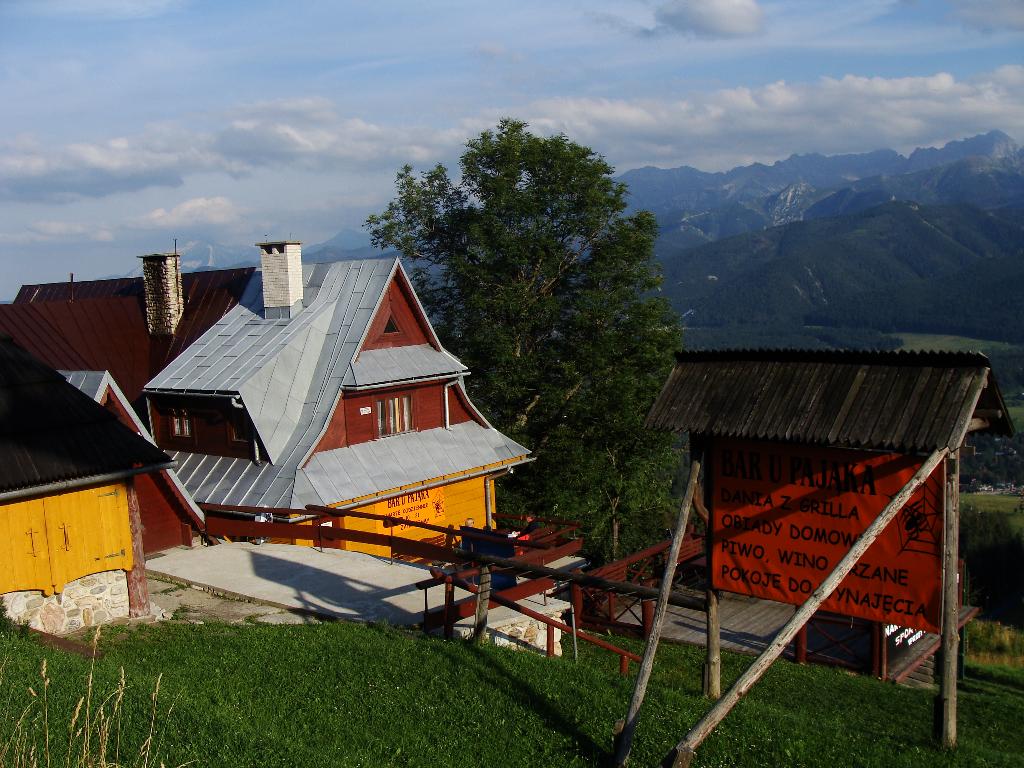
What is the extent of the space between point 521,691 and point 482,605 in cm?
198

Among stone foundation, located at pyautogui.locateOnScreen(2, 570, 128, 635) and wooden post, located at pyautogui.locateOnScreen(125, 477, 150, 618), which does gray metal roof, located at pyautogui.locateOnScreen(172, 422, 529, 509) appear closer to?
wooden post, located at pyautogui.locateOnScreen(125, 477, 150, 618)

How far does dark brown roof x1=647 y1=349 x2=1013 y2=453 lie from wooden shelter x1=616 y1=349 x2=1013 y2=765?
1 centimetres

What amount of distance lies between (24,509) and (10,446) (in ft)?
2.77

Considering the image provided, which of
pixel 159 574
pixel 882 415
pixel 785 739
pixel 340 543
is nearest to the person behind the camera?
pixel 882 415

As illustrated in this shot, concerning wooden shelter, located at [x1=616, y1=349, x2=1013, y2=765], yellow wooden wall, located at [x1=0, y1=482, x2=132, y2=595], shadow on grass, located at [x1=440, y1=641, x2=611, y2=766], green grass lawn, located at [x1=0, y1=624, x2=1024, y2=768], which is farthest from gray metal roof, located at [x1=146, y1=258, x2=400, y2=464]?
wooden shelter, located at [x1=616, y1=349, x2=1013, y2=765]

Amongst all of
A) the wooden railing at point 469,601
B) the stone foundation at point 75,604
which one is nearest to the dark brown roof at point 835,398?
the wooden railing at point 469,601

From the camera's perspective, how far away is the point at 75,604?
13.0 metres

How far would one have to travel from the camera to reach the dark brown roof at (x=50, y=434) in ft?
39.5

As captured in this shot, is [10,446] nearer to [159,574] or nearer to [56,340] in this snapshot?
[159,574]

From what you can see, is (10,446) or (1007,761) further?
(10,446)

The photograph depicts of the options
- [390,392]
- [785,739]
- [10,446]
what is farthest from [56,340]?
[785,739]

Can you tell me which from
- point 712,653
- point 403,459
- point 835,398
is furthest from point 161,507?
point 835,398

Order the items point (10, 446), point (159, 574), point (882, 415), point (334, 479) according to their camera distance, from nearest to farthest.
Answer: point (882, 415) < point (10, 446) < point (159, 574) < point (334, 479)

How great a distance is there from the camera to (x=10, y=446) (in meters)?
12.1
